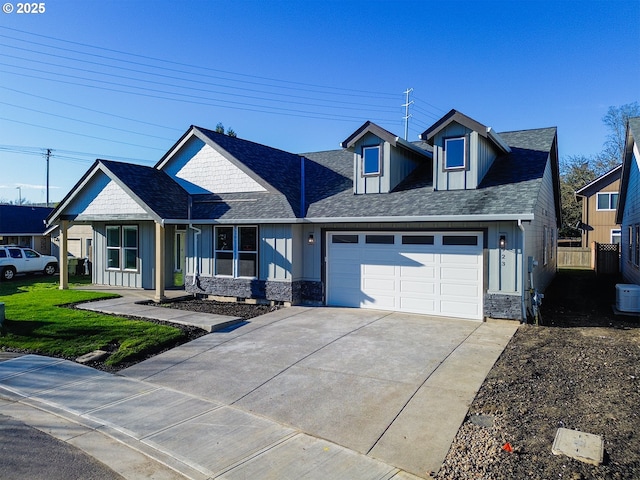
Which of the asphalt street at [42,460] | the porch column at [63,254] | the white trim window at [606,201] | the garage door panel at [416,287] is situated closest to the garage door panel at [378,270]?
the garage door panel at [416,287]

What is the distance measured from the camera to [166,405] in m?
5.98

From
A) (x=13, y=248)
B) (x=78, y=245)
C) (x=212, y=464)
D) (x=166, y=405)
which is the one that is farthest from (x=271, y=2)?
(x=78, y=245)

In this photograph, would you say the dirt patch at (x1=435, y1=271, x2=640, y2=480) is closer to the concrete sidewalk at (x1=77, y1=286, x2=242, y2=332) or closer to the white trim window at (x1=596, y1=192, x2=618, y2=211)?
the concrete sidewalk at (x1=77, y1=286, x2=242, y2=332)

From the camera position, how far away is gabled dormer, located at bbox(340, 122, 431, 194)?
12.7m

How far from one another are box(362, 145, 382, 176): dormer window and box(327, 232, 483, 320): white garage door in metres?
2.12

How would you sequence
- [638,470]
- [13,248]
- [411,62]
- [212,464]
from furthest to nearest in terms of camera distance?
[13,248] < [411,62] < [212,464] < [638,470]

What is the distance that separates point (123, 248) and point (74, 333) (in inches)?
296

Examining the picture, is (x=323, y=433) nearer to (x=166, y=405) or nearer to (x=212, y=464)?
(x=212, y=464)

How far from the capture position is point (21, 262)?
21031mm

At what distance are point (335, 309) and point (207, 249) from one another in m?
5.06

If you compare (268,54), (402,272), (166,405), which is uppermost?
(268,54)

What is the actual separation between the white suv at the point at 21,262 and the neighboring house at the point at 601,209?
33130 millimetres

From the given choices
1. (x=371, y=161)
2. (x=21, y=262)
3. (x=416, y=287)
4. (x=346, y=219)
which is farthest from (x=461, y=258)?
(x=21, y=262)

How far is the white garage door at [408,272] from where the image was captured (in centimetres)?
1088
